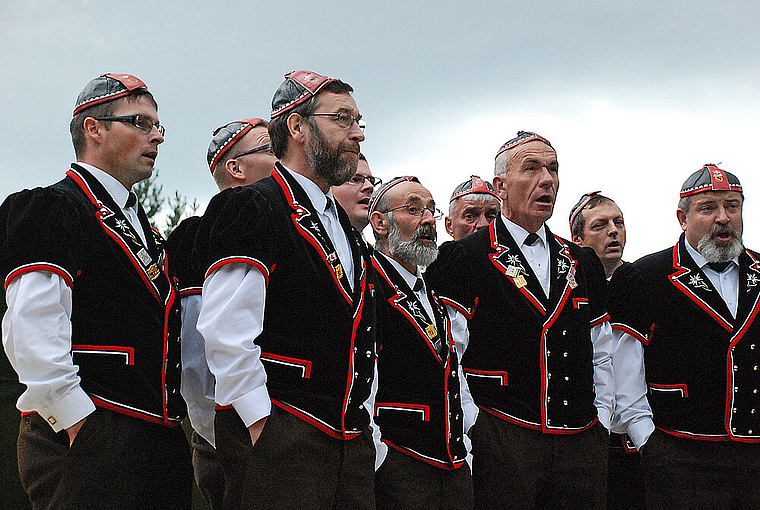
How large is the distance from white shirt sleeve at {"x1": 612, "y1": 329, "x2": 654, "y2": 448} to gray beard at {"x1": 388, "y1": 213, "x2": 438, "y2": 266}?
1.19m

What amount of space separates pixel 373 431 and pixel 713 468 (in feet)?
6.82

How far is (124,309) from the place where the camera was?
9.61 feet

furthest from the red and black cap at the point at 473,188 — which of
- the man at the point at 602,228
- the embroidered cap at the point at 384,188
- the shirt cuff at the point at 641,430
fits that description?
the shirt cuff at the point at 641,430

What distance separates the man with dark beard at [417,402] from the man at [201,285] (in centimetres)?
72

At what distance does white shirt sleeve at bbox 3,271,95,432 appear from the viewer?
2.62 metres

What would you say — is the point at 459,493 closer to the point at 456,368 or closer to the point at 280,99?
the point at 456,368

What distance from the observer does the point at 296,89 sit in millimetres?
3201

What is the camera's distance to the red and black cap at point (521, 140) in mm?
4508

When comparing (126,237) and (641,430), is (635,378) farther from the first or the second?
(126,237)

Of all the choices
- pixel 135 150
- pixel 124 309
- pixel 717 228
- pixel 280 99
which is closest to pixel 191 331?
pixel 124 309

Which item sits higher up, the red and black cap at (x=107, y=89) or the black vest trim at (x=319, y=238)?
the red and black cap at (x=107, y=89)

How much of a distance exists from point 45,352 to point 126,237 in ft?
1.86

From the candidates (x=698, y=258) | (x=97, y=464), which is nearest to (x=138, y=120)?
(x=97, y=464)

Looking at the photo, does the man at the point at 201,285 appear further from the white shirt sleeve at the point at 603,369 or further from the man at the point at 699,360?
the man at the point at 699,360
